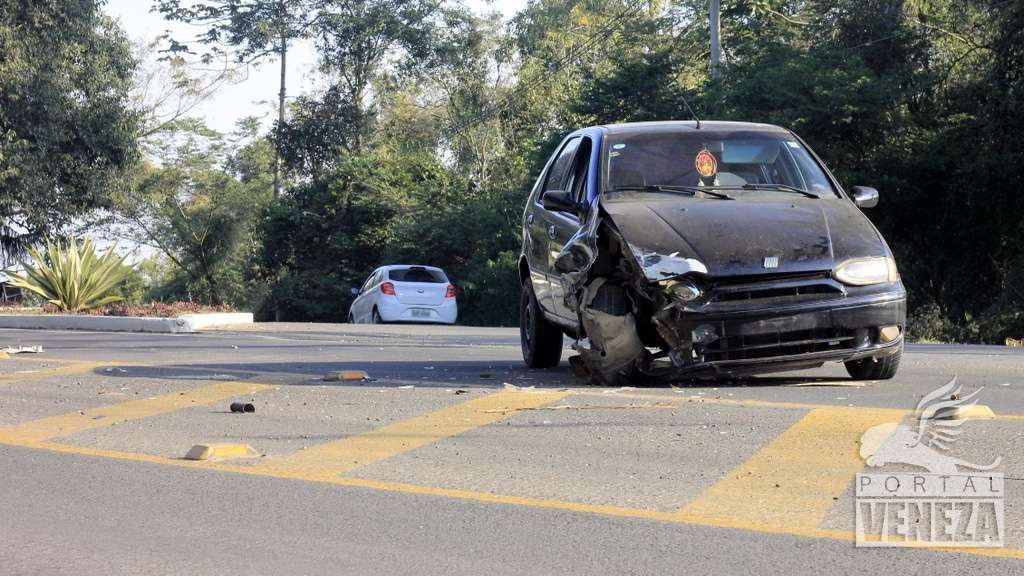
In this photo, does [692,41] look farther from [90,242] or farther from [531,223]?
[531,223]

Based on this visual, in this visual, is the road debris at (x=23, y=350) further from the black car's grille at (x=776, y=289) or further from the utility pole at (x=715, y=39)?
the utility pole at (x=715, y=39)

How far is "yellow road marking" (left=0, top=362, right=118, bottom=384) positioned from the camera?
10328mm

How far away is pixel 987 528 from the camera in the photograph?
15.3 ft

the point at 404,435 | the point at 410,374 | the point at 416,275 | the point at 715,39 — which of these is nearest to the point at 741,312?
the point at 404,435

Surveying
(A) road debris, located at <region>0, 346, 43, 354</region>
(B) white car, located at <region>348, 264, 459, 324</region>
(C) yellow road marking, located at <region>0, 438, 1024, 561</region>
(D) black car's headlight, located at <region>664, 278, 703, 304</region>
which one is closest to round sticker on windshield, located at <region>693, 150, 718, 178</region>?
(D) black car's headlight, located at <region>664, 278, 703, 304</region>

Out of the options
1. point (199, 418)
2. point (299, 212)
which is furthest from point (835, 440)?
point (299, 212)

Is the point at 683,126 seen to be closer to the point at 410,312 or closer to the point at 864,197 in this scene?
the point at 864,197

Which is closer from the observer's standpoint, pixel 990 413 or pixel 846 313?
pixel 990 413

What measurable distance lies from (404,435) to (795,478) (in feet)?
7.81

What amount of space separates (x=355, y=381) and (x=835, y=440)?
13.9 ft

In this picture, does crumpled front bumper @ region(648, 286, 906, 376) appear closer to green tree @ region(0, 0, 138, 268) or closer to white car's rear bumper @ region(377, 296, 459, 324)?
white car's rear bumper @ region(377, 296, 459, 324)

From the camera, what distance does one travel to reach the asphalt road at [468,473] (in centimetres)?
462

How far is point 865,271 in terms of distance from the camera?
26.1 feet

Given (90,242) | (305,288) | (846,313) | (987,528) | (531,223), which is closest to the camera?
(987,528)
